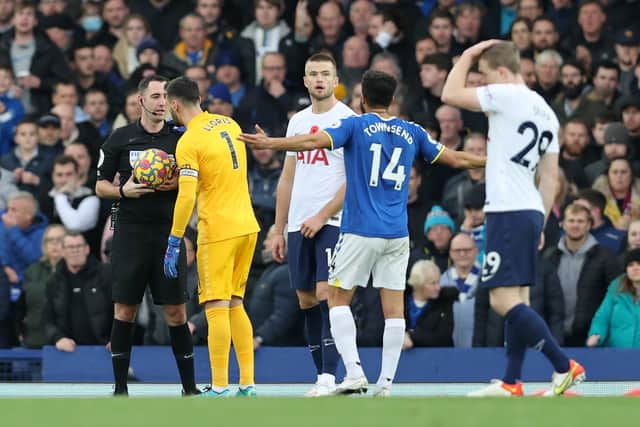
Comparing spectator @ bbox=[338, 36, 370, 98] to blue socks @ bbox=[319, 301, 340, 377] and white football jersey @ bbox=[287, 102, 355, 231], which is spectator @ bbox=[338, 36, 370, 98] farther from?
blue socks @ bbox=[319, 301, 340, 377]

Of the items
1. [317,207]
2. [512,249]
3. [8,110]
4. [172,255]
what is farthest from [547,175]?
[8,110]

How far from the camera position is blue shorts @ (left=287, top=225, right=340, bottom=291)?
1160 cm

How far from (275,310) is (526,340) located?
5.53m

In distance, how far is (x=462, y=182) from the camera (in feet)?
51.6

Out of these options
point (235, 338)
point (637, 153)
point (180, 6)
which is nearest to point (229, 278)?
point (235, 338)

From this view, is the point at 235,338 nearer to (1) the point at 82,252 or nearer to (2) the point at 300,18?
(1) the point at 82,252

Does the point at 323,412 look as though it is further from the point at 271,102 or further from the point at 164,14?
the point at 164,14

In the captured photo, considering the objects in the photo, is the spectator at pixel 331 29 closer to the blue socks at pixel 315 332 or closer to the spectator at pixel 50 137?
the spectator at pixel 50 137

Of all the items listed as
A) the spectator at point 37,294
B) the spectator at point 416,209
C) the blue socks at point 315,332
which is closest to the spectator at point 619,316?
the spectator at point 416,209

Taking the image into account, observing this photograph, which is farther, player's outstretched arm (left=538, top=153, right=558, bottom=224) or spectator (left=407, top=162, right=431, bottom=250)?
spectator (left=407, top=162, right=431, bottom=250)

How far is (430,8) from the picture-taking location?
61.5 ft

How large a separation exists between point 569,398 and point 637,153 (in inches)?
298

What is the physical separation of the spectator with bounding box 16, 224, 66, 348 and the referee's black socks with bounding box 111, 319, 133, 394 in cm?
368

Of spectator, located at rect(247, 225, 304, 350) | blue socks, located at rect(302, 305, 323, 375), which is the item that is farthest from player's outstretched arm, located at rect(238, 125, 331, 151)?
spectator, located at rect(247, 225, 304, 350)
